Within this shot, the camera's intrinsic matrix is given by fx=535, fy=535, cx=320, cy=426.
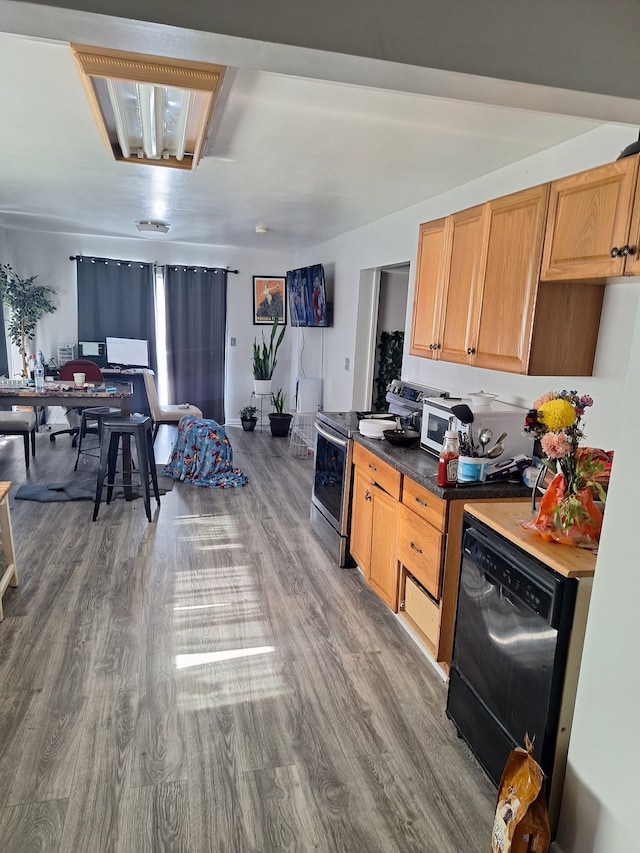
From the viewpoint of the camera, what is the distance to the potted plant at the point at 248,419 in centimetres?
732

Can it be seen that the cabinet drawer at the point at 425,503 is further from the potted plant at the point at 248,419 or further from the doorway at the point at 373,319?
the potted plant at the point at 248,419

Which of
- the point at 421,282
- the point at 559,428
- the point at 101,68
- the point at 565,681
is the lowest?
the point at 565,681

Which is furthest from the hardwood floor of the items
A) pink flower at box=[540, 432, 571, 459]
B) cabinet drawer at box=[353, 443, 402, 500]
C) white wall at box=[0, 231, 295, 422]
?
white wall at box=[0, 231, 295, 422]

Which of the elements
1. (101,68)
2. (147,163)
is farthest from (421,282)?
(101,68)

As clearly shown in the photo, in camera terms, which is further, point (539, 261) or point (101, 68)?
point (539, 261)

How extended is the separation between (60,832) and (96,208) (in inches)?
185

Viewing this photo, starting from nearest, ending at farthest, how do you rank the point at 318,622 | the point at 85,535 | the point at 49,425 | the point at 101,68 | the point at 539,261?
the point at 101,68, the point at 539,261, the point at 318,622, the point at 85,535, the point at 49,425

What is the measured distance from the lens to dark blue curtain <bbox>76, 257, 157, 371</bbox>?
681cm

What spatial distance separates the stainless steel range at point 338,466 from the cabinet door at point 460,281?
0.64 metres

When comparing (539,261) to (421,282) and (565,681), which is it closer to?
(421,282)

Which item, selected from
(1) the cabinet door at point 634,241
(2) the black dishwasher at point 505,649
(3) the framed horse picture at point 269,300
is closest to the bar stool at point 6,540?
(2) the black dishwasher at point 505,649

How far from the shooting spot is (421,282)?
3221mm

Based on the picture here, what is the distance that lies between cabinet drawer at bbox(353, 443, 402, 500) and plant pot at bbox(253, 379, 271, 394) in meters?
4.21

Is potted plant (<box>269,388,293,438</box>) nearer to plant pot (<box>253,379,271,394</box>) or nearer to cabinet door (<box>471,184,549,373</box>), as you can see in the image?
plant pot (<box>253,379,271,394</box>)
